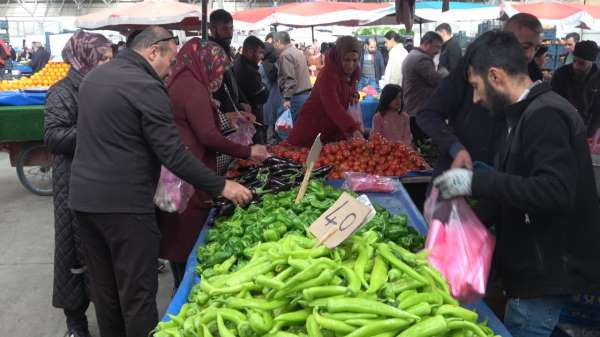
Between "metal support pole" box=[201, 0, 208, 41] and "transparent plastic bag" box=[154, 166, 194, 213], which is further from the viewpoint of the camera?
"metal support pole" box=[201, 0, 208, 41]

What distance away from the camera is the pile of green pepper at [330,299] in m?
1.60

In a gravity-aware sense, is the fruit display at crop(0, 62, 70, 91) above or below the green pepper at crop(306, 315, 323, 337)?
above

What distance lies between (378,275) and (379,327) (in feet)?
1.03

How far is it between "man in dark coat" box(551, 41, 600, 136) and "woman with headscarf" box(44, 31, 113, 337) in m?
5.97

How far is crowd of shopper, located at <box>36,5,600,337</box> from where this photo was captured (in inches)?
78.7

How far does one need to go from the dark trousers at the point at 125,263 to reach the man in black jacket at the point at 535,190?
1623mm

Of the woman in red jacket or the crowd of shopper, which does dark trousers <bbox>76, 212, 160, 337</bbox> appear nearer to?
the crowd of shopper

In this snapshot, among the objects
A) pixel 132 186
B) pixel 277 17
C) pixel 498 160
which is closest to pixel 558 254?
pixel 498 160

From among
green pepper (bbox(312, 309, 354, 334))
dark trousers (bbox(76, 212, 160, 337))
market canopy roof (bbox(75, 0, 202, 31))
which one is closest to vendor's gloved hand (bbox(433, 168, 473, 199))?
green pepper (bbox(312, 309, 354, 334))

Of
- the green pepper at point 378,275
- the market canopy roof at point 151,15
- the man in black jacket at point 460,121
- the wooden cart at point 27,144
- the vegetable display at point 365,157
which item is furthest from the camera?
the market canopy roof at point 151,15

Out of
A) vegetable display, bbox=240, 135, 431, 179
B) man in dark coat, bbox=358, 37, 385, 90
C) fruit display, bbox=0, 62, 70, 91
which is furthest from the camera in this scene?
man in dark coat, bbox=358, 37, 385, 90

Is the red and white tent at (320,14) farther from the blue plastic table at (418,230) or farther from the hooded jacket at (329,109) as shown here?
the blue plastic table at (418,230)

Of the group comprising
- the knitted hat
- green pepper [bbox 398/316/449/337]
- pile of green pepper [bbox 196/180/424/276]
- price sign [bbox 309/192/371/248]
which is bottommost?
pile of green pepper [bbox 196/180/424/276]

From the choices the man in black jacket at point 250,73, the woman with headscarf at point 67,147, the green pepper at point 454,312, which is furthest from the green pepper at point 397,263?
the man in black jacket at point 250,73
